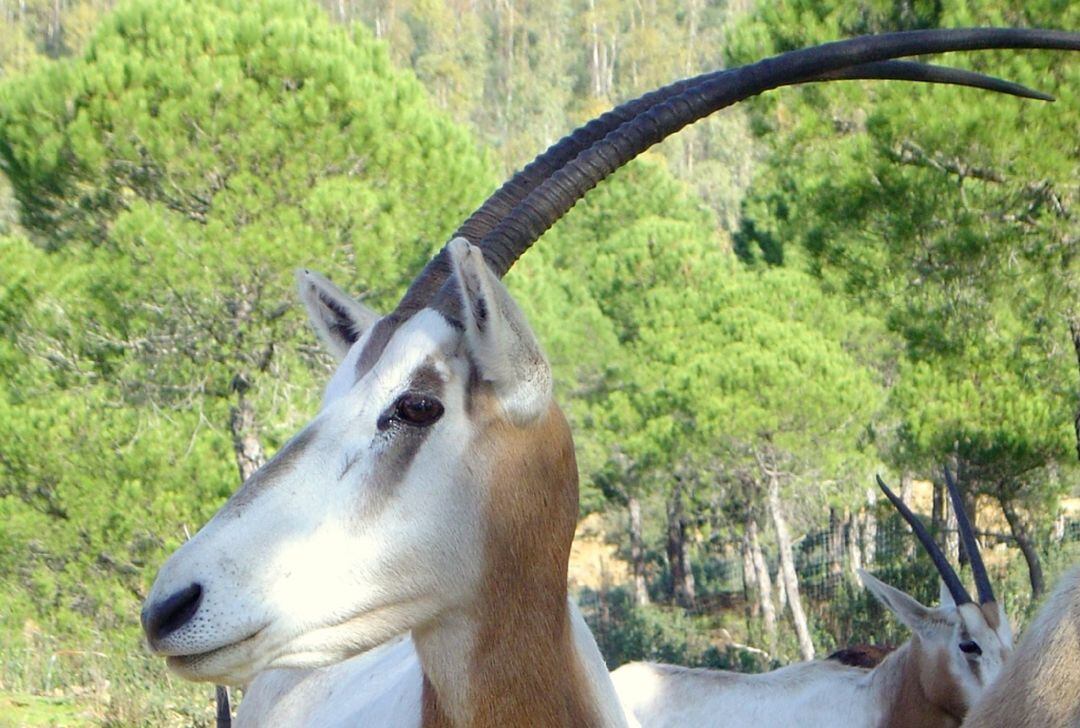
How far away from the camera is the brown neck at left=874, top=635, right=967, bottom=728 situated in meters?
6.34

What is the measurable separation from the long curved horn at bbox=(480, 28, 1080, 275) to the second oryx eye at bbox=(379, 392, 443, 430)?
546 mm

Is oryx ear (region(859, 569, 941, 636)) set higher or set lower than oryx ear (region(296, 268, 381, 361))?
lower

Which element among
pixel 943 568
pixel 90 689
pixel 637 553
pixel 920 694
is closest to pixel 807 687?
pixel 920 694

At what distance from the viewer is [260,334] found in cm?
1319

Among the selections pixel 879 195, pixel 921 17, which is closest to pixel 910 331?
pixel 879 195

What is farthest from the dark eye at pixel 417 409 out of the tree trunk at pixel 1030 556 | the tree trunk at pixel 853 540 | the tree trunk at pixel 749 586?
the tree trunk at pixel 749 586

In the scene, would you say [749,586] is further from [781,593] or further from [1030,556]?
[1030,556]

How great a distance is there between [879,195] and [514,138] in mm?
58138

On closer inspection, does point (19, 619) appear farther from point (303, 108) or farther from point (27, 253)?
point (303, 108)

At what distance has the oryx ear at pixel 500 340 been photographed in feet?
7.68

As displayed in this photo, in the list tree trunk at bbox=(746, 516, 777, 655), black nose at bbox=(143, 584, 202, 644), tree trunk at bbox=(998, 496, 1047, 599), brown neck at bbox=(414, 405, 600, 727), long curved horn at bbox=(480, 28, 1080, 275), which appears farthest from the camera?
tree trunk at bbox=(746, 516, 777, 655)

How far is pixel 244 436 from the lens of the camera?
1302 centimetres

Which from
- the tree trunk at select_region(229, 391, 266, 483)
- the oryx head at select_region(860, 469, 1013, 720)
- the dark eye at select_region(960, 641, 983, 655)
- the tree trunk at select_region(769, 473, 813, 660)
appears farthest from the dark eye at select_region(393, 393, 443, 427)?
the tree trunk at select_region(769, 473, 813, 660)

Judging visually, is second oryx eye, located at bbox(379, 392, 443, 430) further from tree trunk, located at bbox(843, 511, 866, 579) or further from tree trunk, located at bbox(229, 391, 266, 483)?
tree trunk, located at bbox(843, 511, 866, 579)
